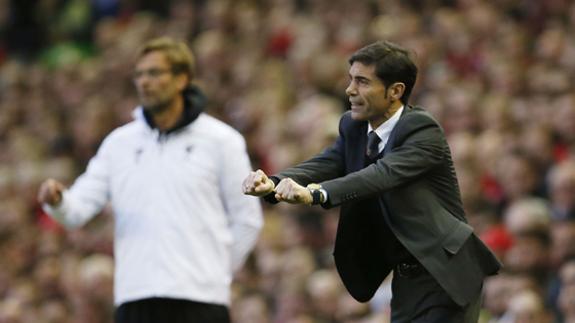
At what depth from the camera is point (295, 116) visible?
10938 mm

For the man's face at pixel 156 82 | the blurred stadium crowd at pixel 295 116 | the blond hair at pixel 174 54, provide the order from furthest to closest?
the blurred stadium crowd at pixel 295 116
the blond hair at pixel 174 54
the man's face at pixel 156 82

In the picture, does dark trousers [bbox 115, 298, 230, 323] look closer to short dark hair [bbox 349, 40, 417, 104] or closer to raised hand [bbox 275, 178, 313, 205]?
short dark hair [bbox 349, 40, 417, 104]

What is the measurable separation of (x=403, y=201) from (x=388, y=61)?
0.55m

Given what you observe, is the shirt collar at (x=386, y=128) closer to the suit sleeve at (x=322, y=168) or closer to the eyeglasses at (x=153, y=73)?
the suit sleeve at (x=322, y=168)

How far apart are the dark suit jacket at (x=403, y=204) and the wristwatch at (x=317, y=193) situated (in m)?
0.03

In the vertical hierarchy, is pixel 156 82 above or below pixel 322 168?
above

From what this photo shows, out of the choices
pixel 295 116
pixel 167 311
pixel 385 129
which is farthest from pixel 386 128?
pixel 295 116

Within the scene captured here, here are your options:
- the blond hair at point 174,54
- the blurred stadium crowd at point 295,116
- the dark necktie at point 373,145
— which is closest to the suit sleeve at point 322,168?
the dark necktie at point 373,145

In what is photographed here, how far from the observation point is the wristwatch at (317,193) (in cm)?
510

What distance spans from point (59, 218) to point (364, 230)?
2.21m

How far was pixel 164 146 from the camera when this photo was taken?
7258 millimetres

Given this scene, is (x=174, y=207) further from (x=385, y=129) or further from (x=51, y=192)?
(x=385, y=129)

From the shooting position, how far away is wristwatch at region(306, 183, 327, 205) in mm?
5102

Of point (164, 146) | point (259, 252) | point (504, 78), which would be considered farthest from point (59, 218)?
point (504, 78)
